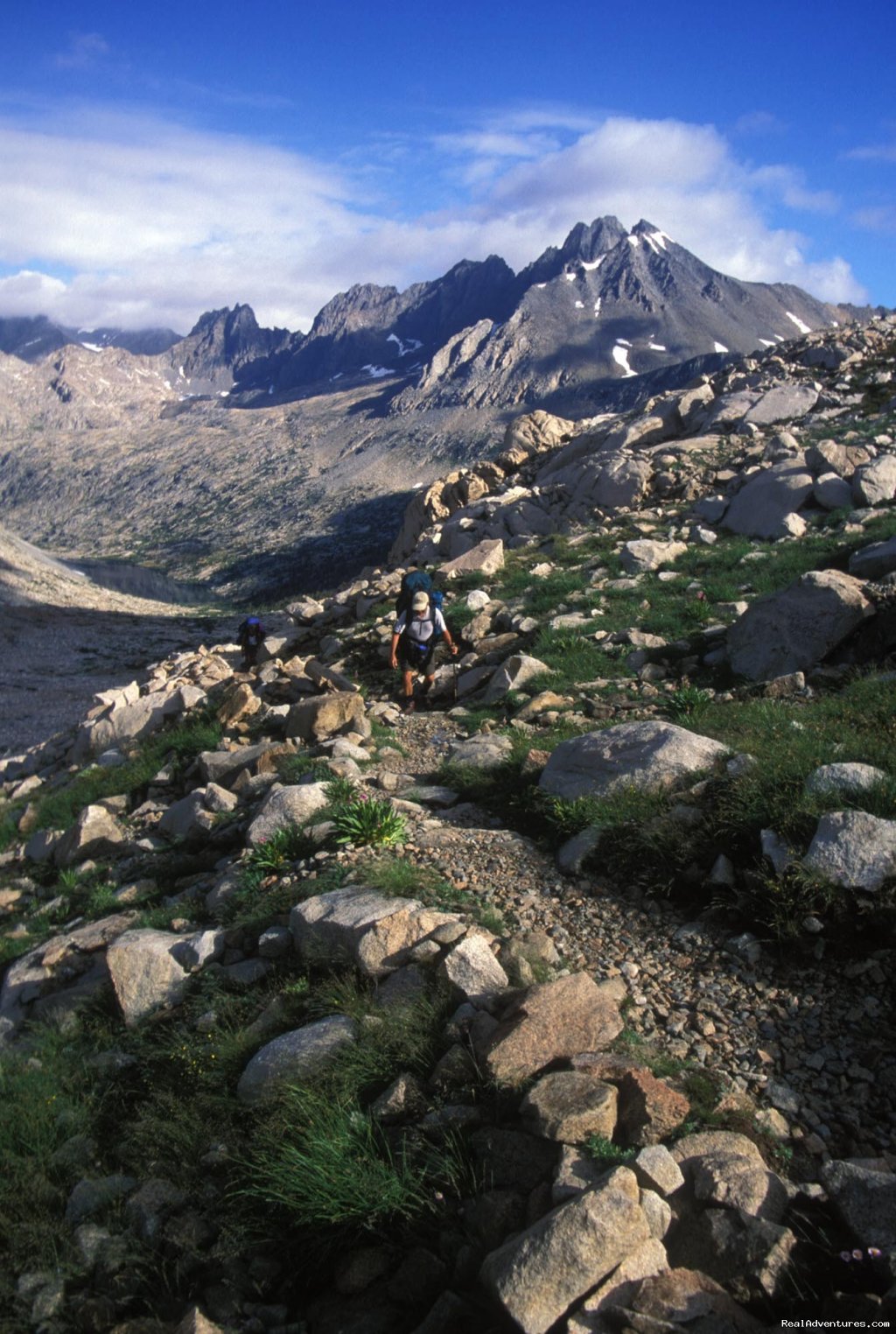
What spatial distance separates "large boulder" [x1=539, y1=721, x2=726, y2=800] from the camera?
657 centimetres

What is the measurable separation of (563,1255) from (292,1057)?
1.99 metres

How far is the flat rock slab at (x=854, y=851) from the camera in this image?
4.83m

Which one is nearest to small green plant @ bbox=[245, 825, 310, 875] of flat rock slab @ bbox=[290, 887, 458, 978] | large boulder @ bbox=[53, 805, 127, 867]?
flat rock slab @ bbox=[290, 887, 458, 978]

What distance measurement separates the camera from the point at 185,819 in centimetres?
955

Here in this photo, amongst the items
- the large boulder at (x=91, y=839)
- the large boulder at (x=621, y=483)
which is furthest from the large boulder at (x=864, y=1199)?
the large boulder at (x=621, y=483)

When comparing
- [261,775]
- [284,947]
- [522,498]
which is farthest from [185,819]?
[522,498]

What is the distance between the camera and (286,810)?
25.5ft

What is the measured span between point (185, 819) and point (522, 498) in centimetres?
2176

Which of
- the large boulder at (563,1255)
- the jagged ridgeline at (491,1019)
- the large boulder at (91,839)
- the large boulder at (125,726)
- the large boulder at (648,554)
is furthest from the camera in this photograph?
the large boulder at (648,554)

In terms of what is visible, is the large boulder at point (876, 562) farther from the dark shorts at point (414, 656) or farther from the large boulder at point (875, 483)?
the large boulder at point (875, 483)

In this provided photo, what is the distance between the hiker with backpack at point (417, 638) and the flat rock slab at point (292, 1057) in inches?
326

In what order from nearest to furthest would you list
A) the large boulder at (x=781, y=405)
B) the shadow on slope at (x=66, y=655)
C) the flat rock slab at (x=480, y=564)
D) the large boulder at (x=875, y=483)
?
the large boulder at (x=875, y=483) → the flat rock slab at (x=480, y=564) → the large boulder at (x=781, y=405) → the shadow on slope at (x=66, y=655)

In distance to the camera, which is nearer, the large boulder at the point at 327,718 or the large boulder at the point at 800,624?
the large boulder at the point at 800,624

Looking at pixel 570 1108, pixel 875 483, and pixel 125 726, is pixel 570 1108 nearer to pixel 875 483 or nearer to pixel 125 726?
pixel 125 726
